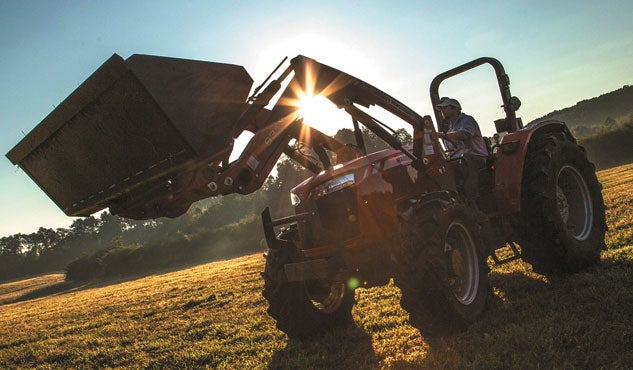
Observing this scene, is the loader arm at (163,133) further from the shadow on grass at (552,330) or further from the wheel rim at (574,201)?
the wheel rim at (574,201)

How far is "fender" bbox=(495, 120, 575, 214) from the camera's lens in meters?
4.83

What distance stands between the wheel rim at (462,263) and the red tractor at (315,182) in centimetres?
1

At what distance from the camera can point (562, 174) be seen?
5434 millimetres

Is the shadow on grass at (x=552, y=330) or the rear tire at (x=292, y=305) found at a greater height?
the rear tire at (x=292, y=305)

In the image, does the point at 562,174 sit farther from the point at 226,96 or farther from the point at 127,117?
the point at 127,117

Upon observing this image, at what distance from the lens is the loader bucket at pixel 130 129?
3486 mm

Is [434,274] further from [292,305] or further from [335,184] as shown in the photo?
[292,305]

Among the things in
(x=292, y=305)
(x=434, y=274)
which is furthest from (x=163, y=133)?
(x=434, y=274)

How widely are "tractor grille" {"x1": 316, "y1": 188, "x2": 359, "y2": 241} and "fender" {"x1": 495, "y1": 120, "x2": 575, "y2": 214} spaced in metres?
1.91

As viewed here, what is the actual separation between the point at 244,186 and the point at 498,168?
9.96 feet

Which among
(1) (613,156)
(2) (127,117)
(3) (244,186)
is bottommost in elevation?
(1) (613,156)

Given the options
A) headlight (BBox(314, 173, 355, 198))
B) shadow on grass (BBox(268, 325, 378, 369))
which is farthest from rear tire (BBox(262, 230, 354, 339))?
headlight (BBox(314, 173, 355, 198))

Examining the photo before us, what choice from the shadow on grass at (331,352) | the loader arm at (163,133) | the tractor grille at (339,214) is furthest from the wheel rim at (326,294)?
the loader arm at (163,133)

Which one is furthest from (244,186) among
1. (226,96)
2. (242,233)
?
(242,233)
